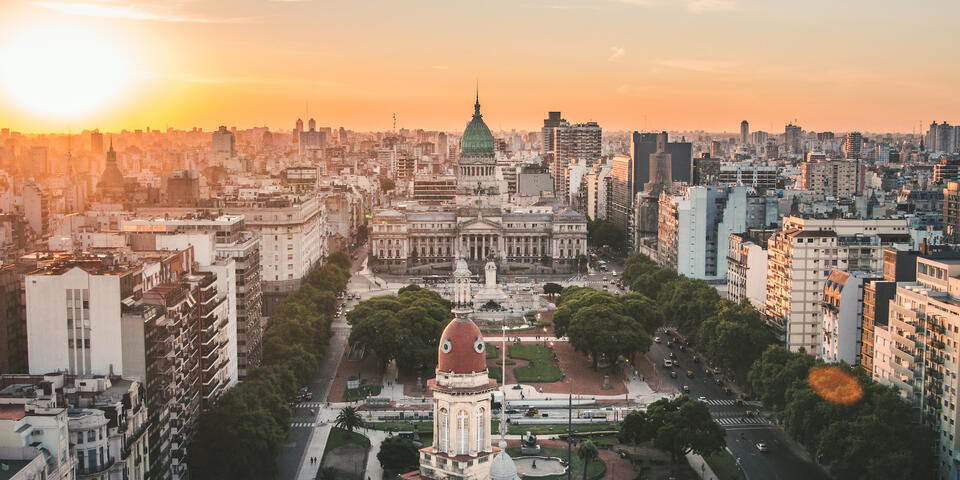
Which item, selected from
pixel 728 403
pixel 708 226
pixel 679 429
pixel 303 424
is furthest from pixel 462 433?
pixel 708 226

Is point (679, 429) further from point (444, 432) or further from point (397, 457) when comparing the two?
point (444, 432)

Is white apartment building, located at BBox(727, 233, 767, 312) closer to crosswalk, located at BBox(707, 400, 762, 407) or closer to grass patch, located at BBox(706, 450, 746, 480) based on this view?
crosswalk, located at BBox(707, 400, 762, 407)

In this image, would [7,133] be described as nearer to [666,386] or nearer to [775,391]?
[666,386]

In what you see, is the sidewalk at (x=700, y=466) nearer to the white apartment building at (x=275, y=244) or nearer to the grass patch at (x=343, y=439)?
the grass patch at (x=343, y=439)

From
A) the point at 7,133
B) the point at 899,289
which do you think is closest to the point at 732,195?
the point at 899,289

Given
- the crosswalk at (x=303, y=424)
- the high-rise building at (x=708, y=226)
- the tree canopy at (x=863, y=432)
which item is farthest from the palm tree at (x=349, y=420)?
the high-rise building at (x=708, y=226)

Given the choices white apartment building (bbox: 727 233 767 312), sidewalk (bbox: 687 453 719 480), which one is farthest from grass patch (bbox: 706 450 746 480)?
white apartment building (bbox: 727 233 767 312)
